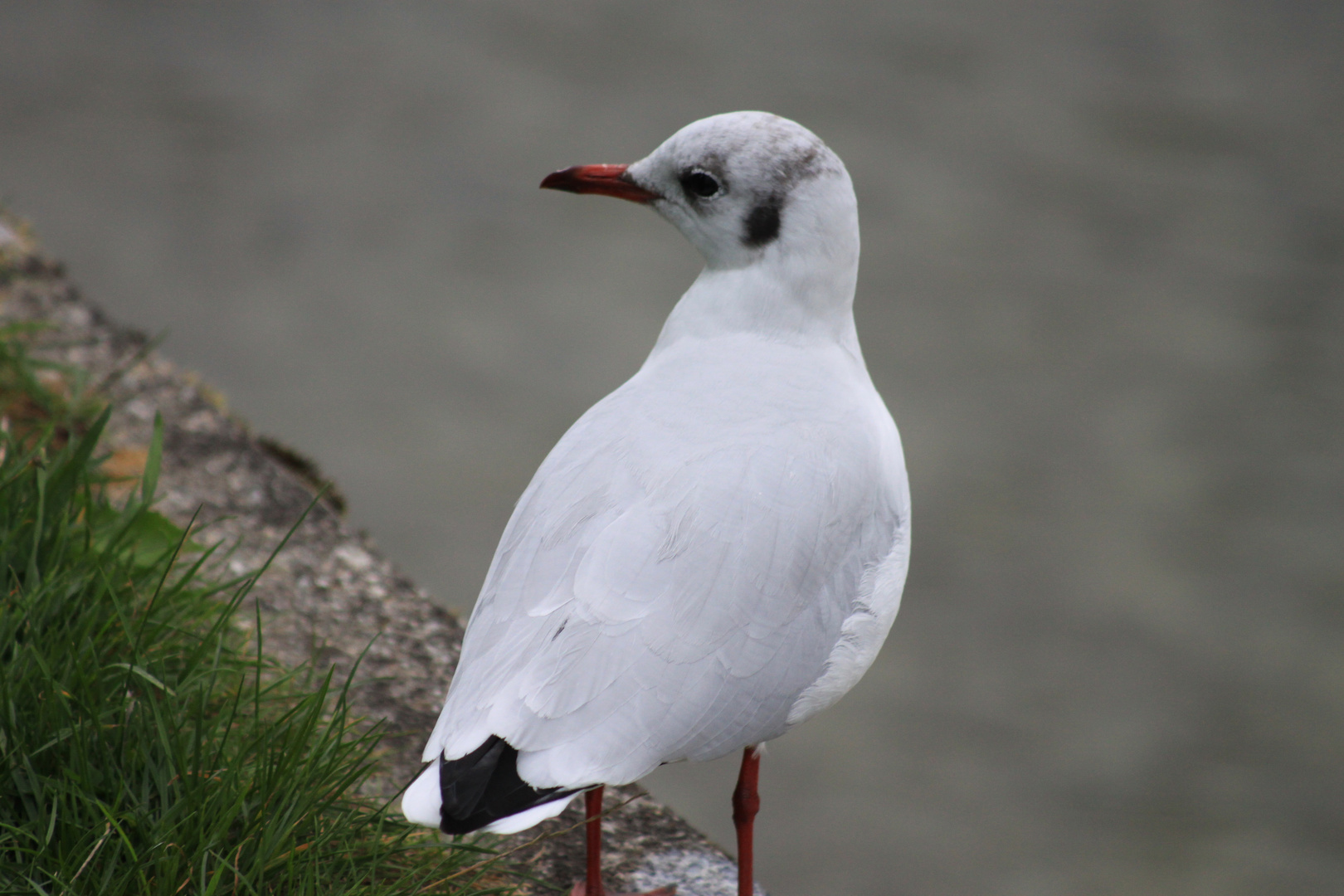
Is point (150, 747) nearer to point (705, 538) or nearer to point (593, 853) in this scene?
point (593, 853)

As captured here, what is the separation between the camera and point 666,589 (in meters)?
2.00

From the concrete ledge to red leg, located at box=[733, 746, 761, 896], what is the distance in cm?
12

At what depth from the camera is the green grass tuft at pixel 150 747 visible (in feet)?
6.61

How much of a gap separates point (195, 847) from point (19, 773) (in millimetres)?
310

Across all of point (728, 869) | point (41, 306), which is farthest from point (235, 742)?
point (41, 306)

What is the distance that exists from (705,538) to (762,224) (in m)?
0.65

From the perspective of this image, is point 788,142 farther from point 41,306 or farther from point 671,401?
point 41,306

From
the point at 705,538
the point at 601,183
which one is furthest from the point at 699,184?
the point at 705,538

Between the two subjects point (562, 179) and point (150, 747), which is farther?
point (562, 179)

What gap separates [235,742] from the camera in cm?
230

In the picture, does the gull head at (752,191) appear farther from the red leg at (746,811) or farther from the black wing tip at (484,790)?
the black wing tip at (484,790)

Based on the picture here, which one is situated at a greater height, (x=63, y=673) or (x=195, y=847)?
(x=63, y=673)

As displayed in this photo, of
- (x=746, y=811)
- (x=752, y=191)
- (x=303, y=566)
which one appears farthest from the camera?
(x=303, y=566)

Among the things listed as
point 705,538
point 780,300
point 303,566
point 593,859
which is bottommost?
point 593,859
